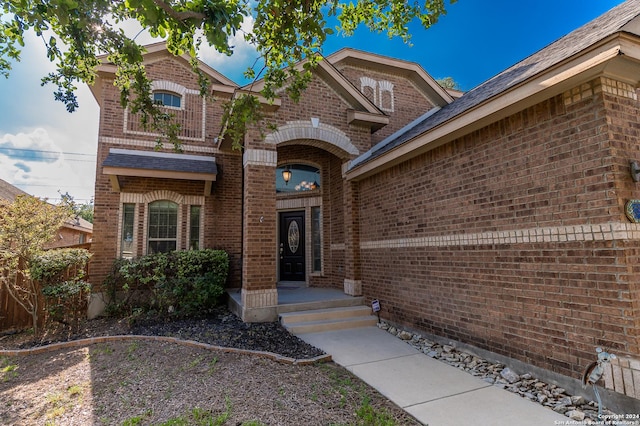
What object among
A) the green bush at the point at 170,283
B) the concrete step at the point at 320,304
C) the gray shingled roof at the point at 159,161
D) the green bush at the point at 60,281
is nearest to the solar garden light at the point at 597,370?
the concrete step at the point at 320,304

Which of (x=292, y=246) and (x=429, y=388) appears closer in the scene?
(x=429, y=388)

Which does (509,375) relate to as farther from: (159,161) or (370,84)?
(370,84)

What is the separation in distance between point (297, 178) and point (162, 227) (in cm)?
398

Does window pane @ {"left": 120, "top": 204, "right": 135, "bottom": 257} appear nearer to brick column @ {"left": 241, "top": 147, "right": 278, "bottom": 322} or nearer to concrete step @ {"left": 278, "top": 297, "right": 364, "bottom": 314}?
brick column @ {"left": 241, "top": 147, "right": 278, "bottom": 322}

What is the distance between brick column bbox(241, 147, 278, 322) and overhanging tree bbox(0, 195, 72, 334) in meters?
3.85

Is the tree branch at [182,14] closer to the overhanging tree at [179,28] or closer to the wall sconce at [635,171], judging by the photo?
the overhanging tree at [179,28]

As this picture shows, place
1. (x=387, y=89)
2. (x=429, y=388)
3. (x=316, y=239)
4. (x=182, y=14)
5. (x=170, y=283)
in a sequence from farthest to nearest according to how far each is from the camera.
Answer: (x=387, y=89) < (x=316, y=239) < (x=170, y=283) < (x=429, y=388) < (x=182, y=14)

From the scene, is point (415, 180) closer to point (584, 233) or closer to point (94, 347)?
point (584, 233)

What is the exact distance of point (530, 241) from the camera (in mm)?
3879

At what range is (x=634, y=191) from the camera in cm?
323

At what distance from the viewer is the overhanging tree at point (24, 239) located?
6059mm

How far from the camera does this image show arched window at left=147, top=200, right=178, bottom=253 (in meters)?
8.57

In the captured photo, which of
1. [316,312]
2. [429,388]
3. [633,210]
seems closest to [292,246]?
[316,312]

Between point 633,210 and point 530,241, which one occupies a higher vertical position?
point 633,210
